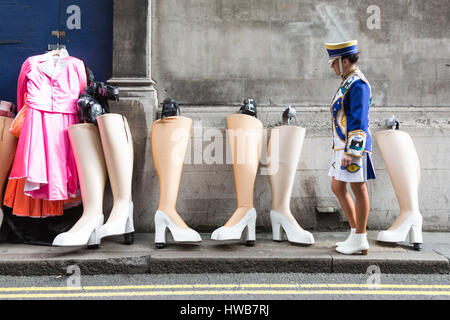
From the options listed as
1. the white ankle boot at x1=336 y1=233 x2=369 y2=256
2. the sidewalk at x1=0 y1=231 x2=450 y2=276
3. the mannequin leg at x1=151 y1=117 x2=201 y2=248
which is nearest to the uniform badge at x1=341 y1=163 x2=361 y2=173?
the white ankle boot at x1=336 y1=233 x2=369 y2=256

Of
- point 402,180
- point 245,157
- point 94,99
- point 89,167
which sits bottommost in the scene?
point 402,180

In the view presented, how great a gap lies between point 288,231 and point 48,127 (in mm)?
2695

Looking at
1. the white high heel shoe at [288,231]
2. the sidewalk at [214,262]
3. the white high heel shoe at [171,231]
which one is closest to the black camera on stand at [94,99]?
the white high heel shoe at [171,231]

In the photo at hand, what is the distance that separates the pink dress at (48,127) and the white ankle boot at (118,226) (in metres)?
0.62

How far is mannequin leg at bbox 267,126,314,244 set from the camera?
12.5 ft

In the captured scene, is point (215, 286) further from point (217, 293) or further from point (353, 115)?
point (353, 115)

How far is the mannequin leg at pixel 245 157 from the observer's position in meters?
3.70

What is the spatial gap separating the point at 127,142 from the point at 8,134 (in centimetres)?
136

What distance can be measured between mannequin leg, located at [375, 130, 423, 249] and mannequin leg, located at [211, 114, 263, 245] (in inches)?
53.6

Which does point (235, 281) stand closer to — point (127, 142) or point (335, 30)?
point (127, 142)

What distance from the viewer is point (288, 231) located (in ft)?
12.1

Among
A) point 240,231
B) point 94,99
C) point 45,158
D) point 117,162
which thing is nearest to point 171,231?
point 240,231

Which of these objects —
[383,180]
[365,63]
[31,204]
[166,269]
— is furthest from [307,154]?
[31,204]

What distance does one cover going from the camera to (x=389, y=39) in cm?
467
